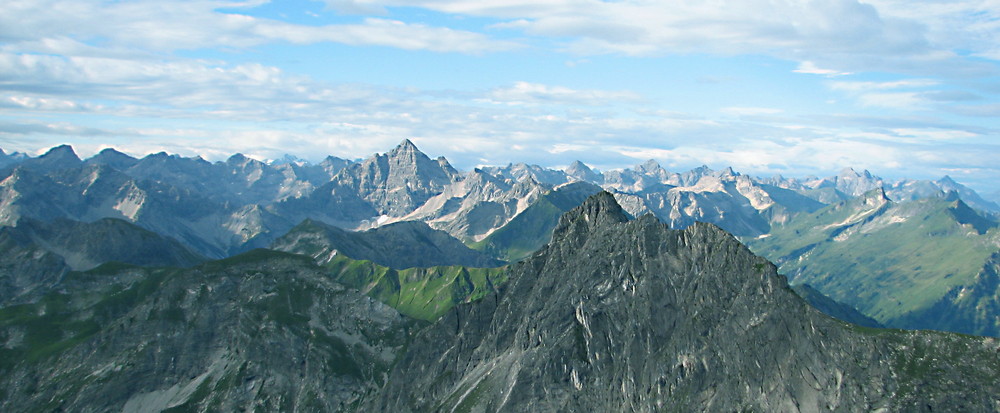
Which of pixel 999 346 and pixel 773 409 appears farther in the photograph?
pixel 773 409

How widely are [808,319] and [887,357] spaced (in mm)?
19417

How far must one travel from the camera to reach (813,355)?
197 m

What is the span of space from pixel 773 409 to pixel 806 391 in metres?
9.18

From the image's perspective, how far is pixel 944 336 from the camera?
186250 mm

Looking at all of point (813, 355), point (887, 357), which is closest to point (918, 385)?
point (887, 357)

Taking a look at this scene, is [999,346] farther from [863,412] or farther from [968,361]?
[863,412]

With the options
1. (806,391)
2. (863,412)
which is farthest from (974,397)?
(806,391)

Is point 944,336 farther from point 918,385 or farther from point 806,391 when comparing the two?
point 806,391

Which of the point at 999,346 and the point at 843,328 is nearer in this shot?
the point at 999,346

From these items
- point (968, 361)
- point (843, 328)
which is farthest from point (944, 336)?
point (843, 328)

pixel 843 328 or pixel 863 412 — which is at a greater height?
pixel 843 328

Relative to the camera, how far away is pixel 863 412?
7274 inches

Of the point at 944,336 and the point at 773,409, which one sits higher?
the point at 944,336

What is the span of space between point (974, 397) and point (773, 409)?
43039 millimetres
